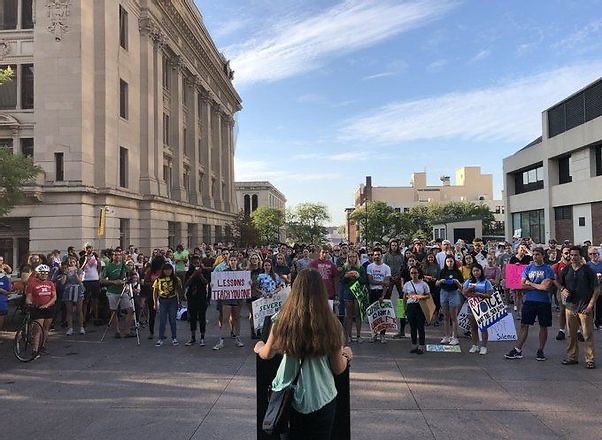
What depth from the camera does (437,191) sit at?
139 m

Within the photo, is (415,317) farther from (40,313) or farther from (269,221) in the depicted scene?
(269,221)

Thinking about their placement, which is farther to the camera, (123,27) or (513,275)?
A: (123,27)

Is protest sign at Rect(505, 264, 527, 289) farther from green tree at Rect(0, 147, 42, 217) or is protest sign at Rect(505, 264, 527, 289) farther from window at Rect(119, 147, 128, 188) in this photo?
window at Rect(119, 147, 128, 188)

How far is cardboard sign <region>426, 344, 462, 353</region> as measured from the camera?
391 inches

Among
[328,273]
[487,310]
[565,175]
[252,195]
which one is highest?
[252,195]

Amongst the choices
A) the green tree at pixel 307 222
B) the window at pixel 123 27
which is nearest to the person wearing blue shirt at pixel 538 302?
the window at pixel 123 27

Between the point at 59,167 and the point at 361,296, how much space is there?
21980 mm

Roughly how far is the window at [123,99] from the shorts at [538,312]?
2839 cm

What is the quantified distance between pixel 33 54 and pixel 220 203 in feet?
110

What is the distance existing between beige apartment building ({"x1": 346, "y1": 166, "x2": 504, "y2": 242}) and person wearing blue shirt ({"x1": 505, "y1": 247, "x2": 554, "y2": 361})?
399 ft

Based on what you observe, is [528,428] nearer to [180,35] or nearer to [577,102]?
[577,102]

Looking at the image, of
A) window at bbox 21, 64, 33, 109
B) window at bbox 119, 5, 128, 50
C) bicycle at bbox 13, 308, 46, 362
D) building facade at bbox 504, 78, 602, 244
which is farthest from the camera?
building facade at bbox 504, 78, 602, 244

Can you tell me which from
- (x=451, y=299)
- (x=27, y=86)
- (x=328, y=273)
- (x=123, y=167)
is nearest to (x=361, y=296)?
(x=328, y=273)

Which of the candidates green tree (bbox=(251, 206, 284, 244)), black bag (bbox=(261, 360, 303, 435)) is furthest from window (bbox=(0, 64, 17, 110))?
green tree (bbox=(251, 206, 284, 244))
